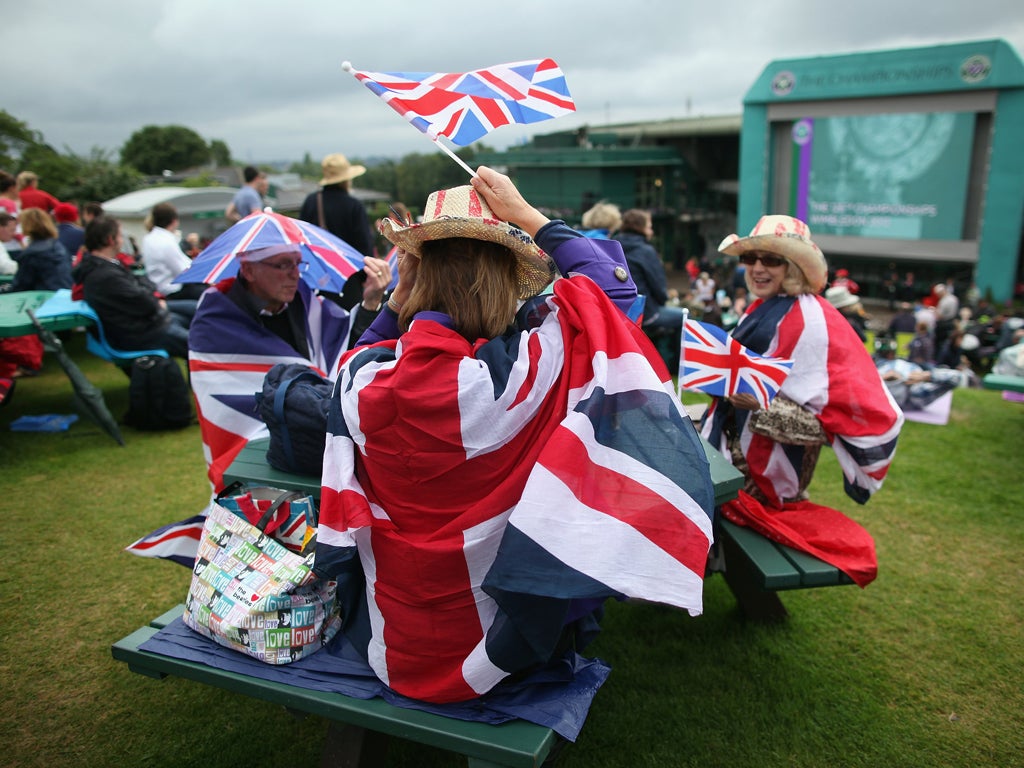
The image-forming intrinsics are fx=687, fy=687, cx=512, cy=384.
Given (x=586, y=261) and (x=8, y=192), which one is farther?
(x=8, y=192)

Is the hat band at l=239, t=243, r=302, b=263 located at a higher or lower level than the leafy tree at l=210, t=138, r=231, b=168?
lower

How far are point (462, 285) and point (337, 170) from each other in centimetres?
443

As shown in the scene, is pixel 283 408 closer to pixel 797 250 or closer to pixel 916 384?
pixel 797 250

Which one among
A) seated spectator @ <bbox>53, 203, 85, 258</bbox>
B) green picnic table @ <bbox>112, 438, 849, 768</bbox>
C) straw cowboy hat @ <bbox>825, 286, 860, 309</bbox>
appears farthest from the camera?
seated spectator @ <bbox>53, 203, 85, 258</bbox>

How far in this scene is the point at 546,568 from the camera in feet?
5.16

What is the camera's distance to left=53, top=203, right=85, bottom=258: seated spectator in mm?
8820

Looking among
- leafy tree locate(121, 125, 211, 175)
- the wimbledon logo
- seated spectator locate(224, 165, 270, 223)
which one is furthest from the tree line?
the wimbledon logo

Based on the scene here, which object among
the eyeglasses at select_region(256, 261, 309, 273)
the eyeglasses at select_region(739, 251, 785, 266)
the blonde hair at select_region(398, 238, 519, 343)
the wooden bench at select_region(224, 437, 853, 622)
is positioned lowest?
the wooden bench at select_region(224, 437, 853, 622)

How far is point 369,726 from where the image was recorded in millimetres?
1826

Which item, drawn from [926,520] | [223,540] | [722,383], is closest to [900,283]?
[926,520]

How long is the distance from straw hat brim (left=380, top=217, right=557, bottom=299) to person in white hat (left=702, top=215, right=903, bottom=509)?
4.08ft

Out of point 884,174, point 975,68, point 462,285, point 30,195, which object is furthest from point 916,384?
point 884,174

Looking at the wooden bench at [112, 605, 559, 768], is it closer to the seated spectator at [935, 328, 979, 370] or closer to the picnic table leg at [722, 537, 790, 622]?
the picnic table leg at [722, 537, 790, 622]

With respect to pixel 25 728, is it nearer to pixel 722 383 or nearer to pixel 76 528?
pixel 76 528
